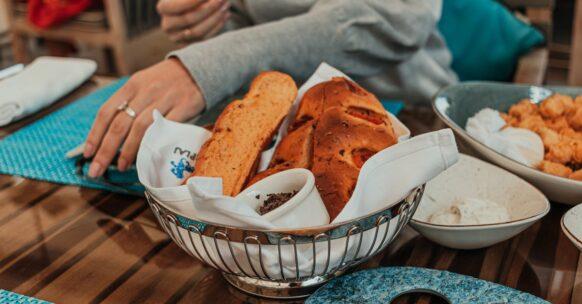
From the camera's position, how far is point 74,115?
87cm

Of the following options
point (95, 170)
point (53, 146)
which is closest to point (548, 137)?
point (95, 170)

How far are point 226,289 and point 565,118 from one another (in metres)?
0.42

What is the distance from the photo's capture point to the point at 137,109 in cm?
67

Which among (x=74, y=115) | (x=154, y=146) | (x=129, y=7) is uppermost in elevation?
(x=154, y=146)

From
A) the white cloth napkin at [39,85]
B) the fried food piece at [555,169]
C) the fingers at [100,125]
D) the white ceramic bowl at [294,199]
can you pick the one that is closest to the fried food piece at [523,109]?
the fried food piece at [555,169]

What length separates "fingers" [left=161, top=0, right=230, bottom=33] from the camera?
882mm

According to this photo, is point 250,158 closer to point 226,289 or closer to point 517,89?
point 226,289

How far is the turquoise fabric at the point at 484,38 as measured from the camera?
1.06 metres

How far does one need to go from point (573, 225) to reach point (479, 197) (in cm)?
10

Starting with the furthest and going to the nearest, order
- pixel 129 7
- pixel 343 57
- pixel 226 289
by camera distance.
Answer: pixel 129 7 < pixel 343 57 < pixel 226 289

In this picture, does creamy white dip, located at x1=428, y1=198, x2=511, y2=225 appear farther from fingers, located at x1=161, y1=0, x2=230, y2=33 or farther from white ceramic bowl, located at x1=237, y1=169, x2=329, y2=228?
fingers, located at x1=161, y1=0, x2=230, y2=33

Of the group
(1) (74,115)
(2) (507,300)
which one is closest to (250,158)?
(2) (507,300)

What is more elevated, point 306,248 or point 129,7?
point 306,248

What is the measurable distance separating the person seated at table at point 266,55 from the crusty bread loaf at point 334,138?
0.67 ft
